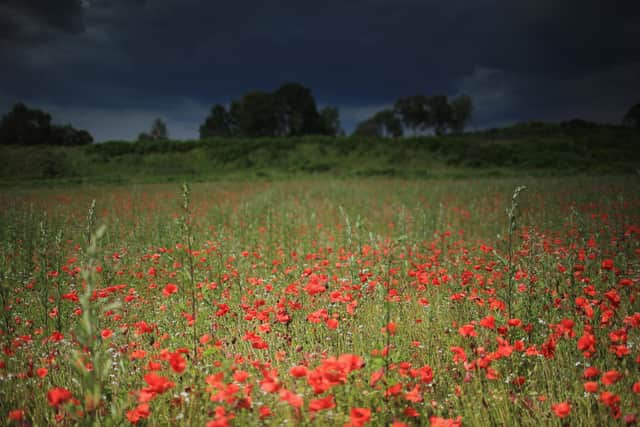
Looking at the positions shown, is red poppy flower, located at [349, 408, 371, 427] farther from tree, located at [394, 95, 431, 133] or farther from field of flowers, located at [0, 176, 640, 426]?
tree, located at [394, 95, 431, 133]

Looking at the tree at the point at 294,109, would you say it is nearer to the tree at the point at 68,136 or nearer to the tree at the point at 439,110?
the tree at the point at 439,110

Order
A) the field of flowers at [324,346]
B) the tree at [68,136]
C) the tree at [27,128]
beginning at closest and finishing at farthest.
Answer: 1. the field of flowers at [324,346]
2. the tree at [27,128]
3. the tree at [68,136]

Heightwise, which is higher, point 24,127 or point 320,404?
point 24,127

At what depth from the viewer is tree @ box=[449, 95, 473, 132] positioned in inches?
3054

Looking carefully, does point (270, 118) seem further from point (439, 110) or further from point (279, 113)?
point (439, 110)

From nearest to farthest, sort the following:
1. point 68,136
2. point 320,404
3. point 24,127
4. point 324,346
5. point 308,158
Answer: point 320,404
point 324,346
point 308,158
point 24,127
point 68,136

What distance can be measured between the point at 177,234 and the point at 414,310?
17.4ft

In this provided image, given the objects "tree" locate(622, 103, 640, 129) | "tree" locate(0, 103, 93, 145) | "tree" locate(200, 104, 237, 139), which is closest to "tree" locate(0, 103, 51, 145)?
"tree" locate(0, 103, 93, 145)

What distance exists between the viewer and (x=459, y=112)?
7756cm

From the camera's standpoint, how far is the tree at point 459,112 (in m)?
77.6

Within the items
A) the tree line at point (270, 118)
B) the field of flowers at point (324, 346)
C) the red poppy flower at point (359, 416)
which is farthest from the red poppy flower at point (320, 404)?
the tree line at point (270, 118)

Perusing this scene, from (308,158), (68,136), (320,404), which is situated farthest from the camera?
(68,136)

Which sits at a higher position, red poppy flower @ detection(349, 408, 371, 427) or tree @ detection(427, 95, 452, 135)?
tree @ detection(427, 95, 452, 135)

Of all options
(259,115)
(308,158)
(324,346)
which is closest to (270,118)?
(259,115)
